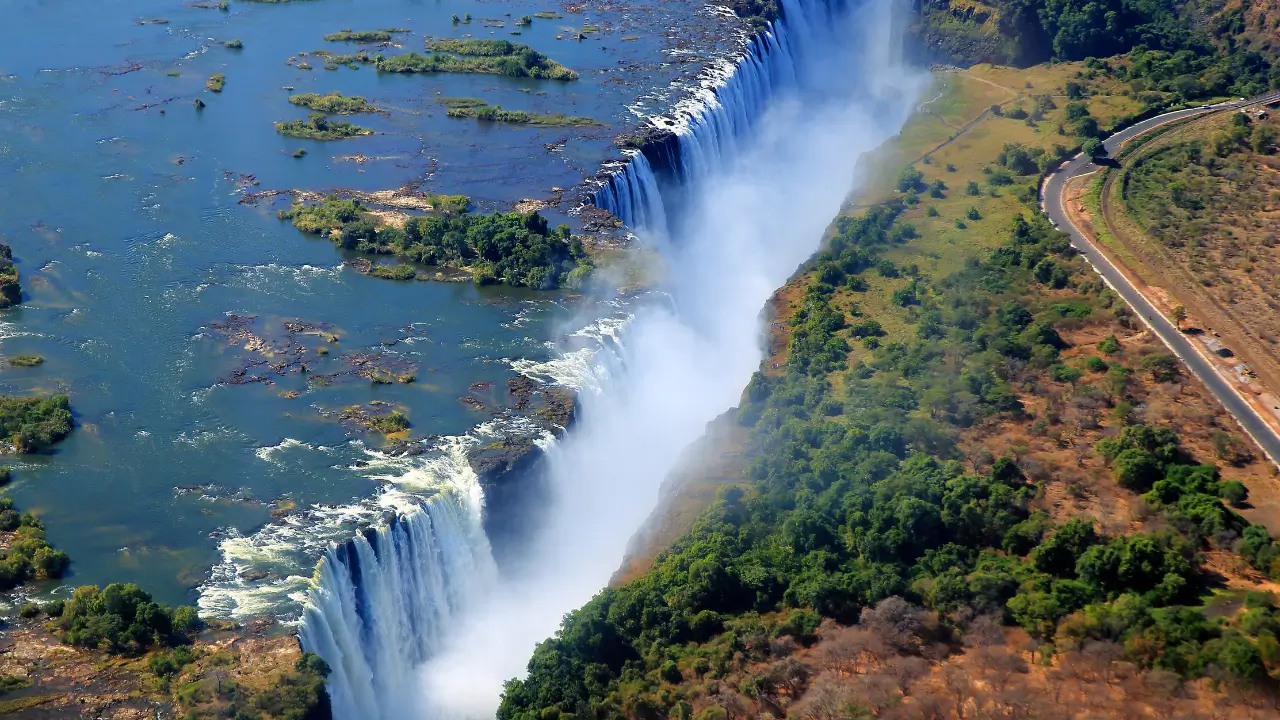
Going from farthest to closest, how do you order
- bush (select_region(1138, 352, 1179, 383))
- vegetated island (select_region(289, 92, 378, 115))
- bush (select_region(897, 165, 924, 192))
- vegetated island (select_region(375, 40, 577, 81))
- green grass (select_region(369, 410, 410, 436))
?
vegetated island (select_region(375, 40, 577, 81)), vegetated island (select_region(289, 92, 378, 115)), bush (select_region(897, 165, 924, 192)), bush (select_region(1138, 352, 1179, 383)), green grass (select_region(369, 410, 410, 436))

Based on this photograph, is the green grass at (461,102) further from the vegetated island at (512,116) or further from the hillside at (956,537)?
the hillside at (956,537)

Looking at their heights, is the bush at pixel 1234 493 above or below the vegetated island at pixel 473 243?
below

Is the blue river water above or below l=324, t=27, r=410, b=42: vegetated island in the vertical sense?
below

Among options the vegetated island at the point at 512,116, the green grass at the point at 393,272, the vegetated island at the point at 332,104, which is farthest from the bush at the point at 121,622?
the vegetated island at the point at 332,104

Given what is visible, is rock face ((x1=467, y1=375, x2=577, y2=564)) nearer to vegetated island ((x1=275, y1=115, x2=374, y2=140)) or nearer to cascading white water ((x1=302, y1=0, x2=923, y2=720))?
cascading white water ((x1=302, y1=0, x2=923, y2=720))

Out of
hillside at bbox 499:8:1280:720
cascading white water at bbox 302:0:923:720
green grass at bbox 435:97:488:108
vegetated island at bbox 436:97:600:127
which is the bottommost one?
cascading white water at bbox 302:0:923:720

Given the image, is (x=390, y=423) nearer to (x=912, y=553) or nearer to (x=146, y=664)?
(x=146, y=664)

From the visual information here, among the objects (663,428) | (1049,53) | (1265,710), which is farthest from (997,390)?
(1049,53)

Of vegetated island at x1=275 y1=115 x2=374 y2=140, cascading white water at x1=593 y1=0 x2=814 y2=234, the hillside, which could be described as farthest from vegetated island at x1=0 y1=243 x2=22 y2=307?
the hillside
